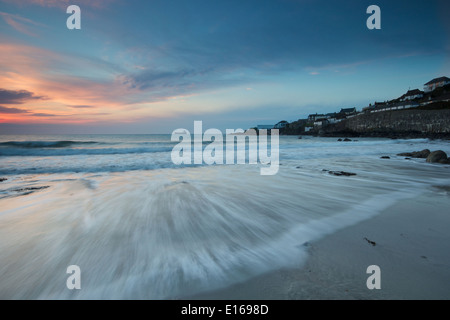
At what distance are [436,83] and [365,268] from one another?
341 ft

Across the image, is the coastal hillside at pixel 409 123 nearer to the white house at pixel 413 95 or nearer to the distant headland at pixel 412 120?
the distant headland at pixel 412 120

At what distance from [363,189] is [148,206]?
5.04 m

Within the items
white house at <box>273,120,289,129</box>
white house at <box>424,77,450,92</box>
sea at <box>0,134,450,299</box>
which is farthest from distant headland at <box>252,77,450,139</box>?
sea at <box>0,134,450,299</box>

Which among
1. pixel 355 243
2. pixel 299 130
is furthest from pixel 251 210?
pixel 299 130

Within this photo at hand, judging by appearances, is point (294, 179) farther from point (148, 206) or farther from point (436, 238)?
point (148, 206)

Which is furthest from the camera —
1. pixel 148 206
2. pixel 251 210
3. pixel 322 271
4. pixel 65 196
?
pixel 65 196

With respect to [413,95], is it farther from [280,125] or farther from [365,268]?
[365,268]

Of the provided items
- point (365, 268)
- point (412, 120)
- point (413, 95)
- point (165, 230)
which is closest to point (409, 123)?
point (412, 120)

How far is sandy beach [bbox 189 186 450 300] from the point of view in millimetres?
1597

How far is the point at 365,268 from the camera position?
1.90m

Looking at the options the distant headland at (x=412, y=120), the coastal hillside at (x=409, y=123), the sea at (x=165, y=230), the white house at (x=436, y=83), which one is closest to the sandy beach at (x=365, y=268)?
the sea at (x=165, y=230)

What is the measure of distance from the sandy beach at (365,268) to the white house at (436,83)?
100651 millimetres

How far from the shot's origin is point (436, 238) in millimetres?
2480

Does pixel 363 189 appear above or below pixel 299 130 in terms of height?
below
